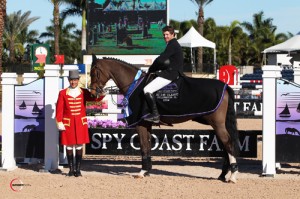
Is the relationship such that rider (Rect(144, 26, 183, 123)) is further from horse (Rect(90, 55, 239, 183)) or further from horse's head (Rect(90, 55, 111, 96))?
horse's head (Rect(90, 55, 111, 96))

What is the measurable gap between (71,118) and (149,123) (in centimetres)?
129

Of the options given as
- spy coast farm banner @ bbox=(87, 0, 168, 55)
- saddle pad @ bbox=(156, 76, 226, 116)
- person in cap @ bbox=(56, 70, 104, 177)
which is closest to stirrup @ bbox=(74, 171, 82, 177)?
person in cap @ bbox=(56, 70, 104, 177)

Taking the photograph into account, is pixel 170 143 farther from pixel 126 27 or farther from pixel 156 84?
pixel 126 27

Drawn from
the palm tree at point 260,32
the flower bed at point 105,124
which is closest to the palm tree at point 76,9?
the palm tree at point 260,32

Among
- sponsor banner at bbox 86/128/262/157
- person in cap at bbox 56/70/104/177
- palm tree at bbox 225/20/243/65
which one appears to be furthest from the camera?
palm tree at bbox 225/20/243/65

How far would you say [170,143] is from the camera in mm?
12273

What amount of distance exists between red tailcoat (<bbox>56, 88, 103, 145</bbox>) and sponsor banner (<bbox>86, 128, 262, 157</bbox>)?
1.02 meters

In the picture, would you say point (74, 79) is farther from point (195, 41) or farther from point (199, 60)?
point (199, 60)

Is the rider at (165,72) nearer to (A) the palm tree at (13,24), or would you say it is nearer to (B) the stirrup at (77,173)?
(B) the stirrup at (77,173)

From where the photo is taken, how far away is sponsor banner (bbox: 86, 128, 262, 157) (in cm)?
1207

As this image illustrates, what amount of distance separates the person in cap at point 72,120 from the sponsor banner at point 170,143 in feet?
3.26

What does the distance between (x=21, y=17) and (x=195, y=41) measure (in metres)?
37.8

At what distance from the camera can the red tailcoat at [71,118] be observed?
11336 mm

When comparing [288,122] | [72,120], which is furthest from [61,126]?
[288,122]
